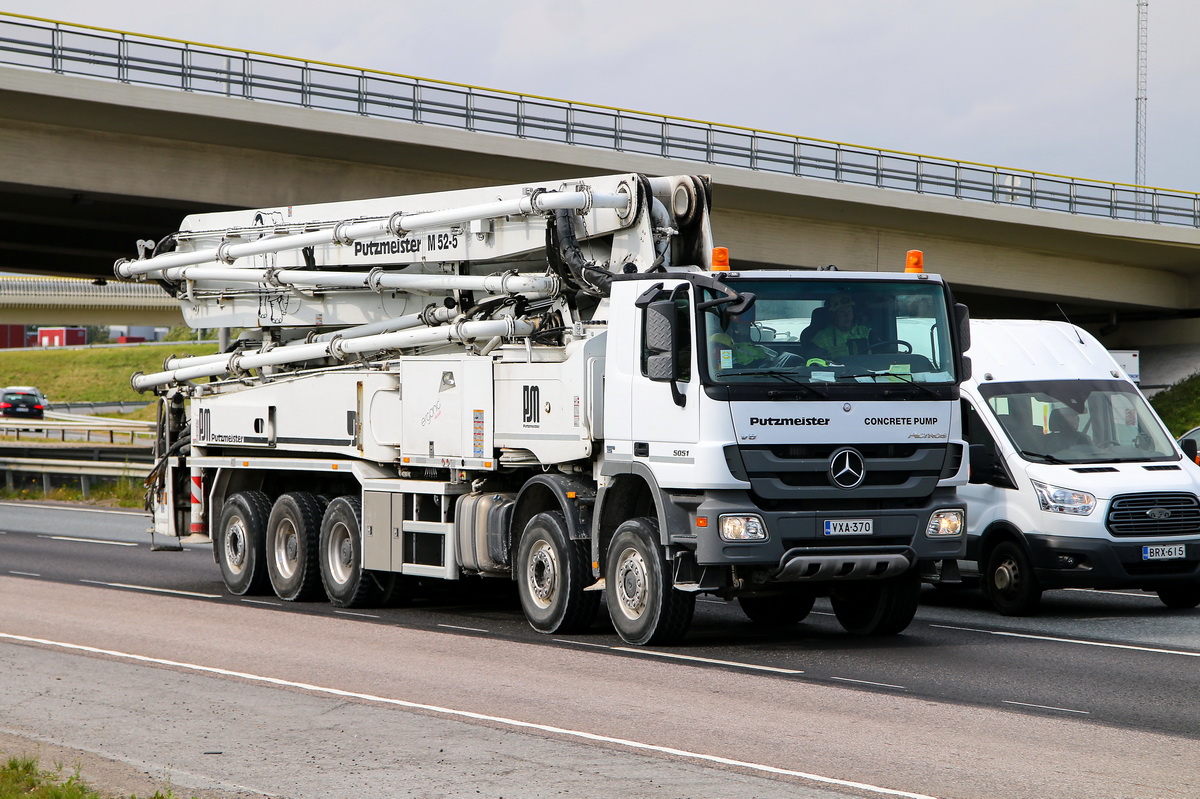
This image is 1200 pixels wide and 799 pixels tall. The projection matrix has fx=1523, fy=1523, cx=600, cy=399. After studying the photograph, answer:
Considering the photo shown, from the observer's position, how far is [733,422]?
11.0 metres

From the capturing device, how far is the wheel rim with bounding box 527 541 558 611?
12547 millimetres

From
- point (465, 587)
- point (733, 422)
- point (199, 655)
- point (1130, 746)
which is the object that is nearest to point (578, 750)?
point (1130, 746)

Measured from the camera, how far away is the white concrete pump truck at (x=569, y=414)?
36.8 ft

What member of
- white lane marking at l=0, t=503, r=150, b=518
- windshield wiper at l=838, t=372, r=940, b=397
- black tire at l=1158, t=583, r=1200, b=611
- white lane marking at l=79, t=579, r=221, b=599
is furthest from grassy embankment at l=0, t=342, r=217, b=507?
windshield wiper at l=838, t=372, r=940, b=397

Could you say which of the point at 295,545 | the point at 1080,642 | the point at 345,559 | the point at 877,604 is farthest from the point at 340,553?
the point at 1080,642

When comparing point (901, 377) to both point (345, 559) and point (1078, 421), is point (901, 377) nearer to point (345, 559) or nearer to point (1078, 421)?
point (1078, 421)

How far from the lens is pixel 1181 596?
14516 millimetres

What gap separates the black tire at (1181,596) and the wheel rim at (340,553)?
25.4ft

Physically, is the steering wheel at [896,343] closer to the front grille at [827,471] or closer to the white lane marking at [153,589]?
the front grille at [827,471]

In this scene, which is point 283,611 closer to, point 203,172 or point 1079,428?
point 1079,428

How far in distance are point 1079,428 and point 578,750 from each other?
834cm

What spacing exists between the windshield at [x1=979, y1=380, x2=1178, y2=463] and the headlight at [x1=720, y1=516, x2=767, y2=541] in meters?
4.24

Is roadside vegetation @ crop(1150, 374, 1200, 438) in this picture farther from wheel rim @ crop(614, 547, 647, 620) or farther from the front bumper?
wheel rim @ crop(614, 547, 647, 620)

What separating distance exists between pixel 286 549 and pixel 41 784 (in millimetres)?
9088
